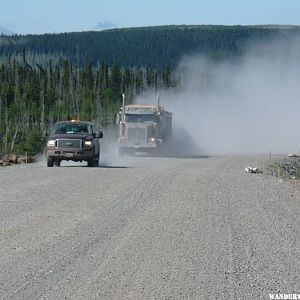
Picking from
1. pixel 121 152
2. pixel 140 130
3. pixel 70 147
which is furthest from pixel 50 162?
pixel 121 152

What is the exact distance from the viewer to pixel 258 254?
10.7 m

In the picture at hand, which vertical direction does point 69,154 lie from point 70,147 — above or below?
below

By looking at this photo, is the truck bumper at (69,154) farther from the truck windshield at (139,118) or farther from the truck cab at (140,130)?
the truck windshield at (139,118)

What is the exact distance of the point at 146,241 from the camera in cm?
1162

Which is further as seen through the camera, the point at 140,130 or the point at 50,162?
the point at 140,130

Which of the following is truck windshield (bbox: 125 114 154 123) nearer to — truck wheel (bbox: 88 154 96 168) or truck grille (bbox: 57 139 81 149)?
truck wheel (bbox: 88 154 96 168)

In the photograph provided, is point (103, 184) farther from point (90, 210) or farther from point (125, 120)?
point (125, 120)

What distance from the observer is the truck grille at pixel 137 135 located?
46.3 metres

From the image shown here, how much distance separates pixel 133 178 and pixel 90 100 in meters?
110

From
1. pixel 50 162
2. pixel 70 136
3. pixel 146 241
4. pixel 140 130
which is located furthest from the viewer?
pixel 140 130

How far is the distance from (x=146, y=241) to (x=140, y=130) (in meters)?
35.0

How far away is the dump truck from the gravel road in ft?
80.8

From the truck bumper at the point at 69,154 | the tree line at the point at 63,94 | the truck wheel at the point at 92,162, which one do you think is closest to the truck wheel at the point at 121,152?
the truck wheel at the point at 92,162

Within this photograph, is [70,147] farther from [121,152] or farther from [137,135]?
[121,152]
